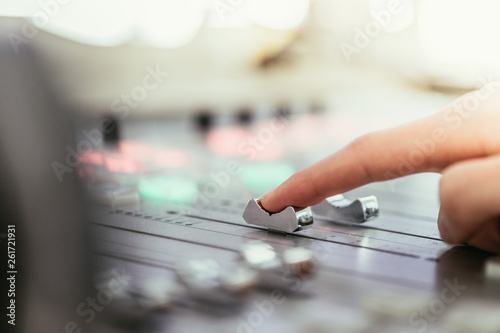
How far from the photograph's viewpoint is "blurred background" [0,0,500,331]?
784 mm

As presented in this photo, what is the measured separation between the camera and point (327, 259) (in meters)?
0.77

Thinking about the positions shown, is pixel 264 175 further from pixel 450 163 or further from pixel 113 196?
pixel 450 163

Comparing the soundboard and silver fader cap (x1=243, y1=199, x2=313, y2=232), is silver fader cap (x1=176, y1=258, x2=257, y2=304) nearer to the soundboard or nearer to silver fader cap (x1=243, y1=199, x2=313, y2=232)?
the soundboard

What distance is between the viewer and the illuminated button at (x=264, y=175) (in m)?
1.36

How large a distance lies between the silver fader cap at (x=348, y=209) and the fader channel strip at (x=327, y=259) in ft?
0.06

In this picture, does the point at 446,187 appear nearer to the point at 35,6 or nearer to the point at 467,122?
the point at 467,122

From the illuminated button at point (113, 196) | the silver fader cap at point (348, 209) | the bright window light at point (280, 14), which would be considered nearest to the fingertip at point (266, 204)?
the silver fader cap at point (348, 209)

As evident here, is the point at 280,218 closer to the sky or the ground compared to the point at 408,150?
closer to the ground

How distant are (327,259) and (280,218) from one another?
0.47 ft

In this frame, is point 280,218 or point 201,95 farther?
point 201,95

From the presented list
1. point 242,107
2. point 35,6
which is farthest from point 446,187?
point 242,107

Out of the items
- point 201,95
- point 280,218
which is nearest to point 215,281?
point 280,218

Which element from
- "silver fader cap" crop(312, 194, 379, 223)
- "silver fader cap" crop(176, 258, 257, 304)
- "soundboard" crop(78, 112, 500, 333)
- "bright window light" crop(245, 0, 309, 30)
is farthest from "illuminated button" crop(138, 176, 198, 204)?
"bright window light" crop(245, 0, 309, 30)

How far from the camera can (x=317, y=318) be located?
576 mm
